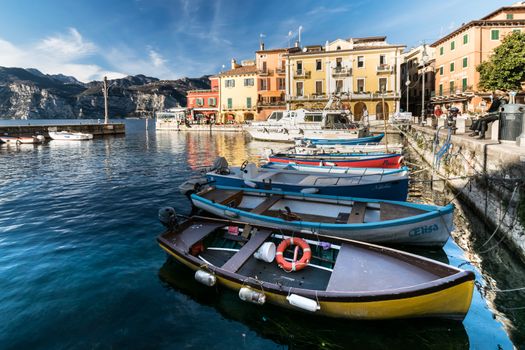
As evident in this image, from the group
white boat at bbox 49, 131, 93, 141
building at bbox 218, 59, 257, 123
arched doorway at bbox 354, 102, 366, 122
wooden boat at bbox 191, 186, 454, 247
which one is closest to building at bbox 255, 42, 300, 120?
building at bbox 218, 59, 257, 123

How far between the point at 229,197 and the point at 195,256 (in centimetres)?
373

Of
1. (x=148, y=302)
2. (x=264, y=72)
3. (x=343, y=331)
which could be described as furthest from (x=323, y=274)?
(x=264, y=72)

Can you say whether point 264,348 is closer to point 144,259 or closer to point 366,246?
point 366,246

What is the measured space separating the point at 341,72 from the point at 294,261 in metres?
49.7

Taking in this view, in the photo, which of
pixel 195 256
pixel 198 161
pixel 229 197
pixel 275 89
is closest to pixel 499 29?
pixel 275 89

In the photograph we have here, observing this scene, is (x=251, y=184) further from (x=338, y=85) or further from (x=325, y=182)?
(x=338, y=85)

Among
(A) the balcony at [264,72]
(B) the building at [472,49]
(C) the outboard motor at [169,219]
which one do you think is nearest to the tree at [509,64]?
(B) the building at [472,49]

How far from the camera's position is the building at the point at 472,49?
1571 inches

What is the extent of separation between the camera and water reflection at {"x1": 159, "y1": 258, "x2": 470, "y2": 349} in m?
5.21

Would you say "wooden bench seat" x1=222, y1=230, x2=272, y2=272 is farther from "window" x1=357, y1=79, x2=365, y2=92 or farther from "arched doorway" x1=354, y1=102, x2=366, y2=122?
"window" x1=357, y1=79, x2=365, y2=92

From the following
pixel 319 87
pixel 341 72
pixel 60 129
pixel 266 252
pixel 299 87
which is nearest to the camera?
pixel 266 252

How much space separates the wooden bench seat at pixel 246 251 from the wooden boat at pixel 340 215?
39.2 inches

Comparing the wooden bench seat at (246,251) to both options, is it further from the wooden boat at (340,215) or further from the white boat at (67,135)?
the white boat at (67,135)

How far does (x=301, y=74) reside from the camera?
53.6 m
